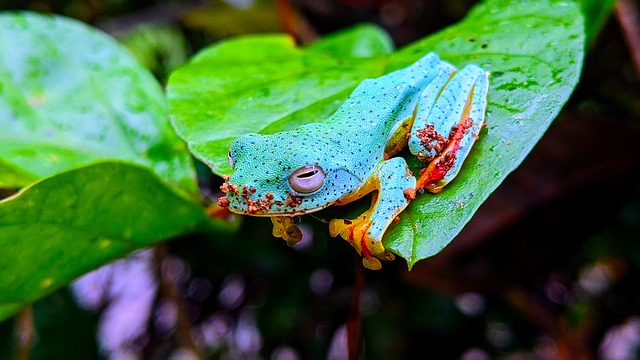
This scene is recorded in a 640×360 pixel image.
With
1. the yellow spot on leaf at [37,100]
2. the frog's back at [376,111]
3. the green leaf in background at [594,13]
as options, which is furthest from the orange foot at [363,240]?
the yellow spot on leaf at [37,100]

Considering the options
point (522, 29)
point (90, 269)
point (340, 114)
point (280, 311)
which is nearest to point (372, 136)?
point (340, 114)

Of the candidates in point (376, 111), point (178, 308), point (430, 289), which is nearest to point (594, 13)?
point (376, 111)

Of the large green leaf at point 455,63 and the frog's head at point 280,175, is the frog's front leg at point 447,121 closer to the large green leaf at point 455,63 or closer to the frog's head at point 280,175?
the large green leaf at point 455,63

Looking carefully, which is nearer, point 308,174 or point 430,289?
point 308,174

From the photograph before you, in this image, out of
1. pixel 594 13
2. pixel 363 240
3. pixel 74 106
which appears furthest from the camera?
pixel 74 106

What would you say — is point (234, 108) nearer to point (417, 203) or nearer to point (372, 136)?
point (372, 136)

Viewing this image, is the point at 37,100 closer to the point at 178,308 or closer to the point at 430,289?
the point at 178,308
